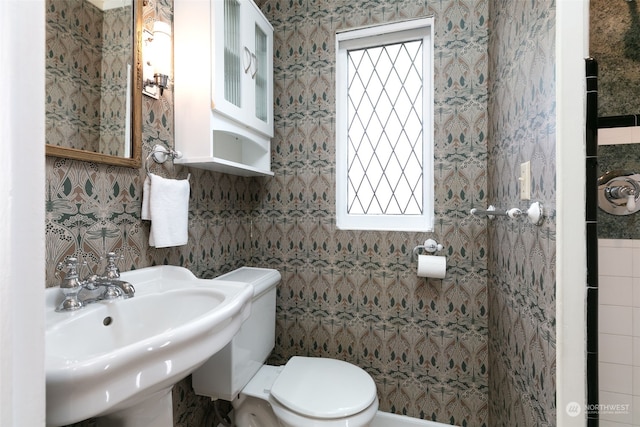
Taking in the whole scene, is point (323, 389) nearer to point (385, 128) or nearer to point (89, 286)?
point (89, 286)

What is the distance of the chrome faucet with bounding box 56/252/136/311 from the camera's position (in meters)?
0.81

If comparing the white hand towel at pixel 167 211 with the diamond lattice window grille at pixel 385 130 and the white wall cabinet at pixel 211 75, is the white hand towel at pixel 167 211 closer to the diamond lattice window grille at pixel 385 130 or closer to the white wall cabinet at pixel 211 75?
the white wall cabinet at pixel 211 75

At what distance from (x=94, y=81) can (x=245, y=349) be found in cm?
118

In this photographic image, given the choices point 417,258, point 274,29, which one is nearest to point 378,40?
point 274,29

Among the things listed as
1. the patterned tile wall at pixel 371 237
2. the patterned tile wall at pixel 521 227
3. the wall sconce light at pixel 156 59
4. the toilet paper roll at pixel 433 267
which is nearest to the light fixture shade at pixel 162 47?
the wall sconce light at pixel 156 59

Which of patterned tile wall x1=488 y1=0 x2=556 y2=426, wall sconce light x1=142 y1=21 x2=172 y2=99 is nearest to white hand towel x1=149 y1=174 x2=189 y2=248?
wall sconce light x1=142 y1=21 x2=172 y2=99

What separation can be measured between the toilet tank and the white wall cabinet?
22.6 inches

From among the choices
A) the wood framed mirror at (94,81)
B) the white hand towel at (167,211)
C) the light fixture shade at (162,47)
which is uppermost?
the light fixture shade at (162,47)

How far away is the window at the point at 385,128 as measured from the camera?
1.64m

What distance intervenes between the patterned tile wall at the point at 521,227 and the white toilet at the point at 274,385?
57 centimetres

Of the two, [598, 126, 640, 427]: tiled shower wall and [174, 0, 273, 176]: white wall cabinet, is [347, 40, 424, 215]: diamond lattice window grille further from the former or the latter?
[598, 126, 640, 427]: tiled shower wall

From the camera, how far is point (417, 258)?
1.57 m

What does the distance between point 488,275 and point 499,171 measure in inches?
20.8

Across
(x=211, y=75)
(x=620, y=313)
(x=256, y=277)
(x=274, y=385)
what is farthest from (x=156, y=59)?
(x=620, y=313)
